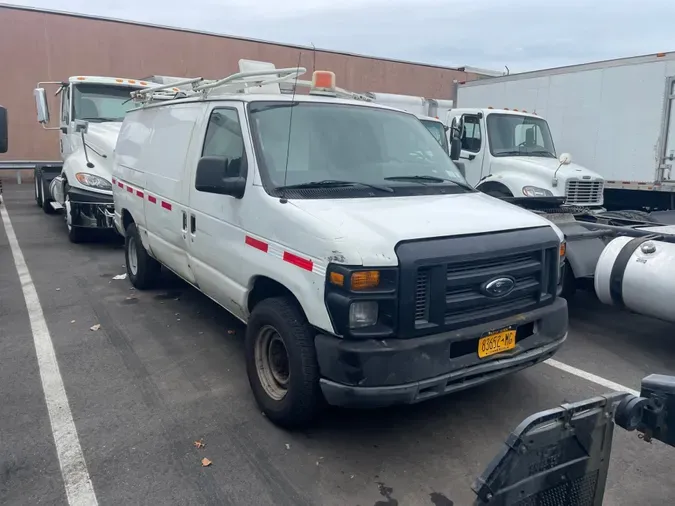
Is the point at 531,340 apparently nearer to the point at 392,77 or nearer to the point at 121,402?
the point at 121,402

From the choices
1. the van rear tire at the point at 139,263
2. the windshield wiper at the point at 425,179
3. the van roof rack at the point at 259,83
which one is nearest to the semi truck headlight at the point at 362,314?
the windshield wiper at the point at 425,179

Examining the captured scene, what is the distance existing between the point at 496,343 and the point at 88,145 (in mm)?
8394

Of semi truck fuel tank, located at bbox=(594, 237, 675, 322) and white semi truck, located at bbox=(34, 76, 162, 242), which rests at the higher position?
white semi truck, located at bbox=(34, 76, 162, 242)

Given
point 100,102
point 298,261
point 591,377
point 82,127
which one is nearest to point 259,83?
point 298,261

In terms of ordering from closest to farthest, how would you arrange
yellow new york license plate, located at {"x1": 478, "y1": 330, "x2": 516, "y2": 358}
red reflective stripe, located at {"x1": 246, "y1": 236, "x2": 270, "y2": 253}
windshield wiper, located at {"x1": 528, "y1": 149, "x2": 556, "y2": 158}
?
yellow new york license plate, located at {"x1": 478, "y1": 330, "x2": 516, "y2": 358}, red reflective stripe, located at {"x1": 246, "y1": 236, "x2": 270, "y2": 253}, windshield wiper, located at {"x1": 528, "y1": 149, "x2": 556, "y2": 158}

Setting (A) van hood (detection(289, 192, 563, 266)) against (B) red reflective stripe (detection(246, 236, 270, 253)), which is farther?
(B) red reflective stripe (detection(246, 236, 270, 253))

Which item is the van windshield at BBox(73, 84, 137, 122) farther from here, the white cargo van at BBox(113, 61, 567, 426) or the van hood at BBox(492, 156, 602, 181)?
the van hood at BBox(492, 156, 602, 181)

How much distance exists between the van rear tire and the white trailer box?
29.4 feet

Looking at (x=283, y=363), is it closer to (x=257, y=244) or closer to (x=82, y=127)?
(x=257, y=244)

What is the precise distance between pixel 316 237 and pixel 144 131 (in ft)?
12.5

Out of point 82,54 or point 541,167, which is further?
point 82,54

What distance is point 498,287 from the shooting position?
3.62 metres

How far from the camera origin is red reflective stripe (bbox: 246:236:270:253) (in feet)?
13.0

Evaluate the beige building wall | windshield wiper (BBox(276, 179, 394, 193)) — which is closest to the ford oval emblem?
windshield wiper (BBox(276, 179, 394, 193))
